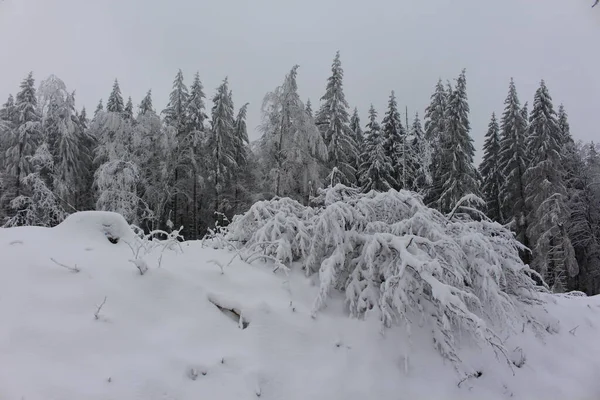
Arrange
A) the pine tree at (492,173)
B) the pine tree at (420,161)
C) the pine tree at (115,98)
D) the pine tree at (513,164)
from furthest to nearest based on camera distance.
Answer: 1. the pine tree at (115,98)
2. the pine tree at (492,173)
3. the pine tree at (513,164)
4. the pine tree at (420,161)

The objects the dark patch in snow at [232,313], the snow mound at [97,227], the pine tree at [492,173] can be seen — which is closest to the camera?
the dark patch in snow at [232,313]

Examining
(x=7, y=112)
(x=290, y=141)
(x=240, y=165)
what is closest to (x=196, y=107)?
(x=240, y=165)

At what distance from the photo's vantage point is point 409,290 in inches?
178

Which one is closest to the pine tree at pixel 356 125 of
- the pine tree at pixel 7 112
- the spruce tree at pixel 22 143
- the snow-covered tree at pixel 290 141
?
the snow-covered tree at pixel 290 141

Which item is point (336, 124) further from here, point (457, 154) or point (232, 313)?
point (232, 313)

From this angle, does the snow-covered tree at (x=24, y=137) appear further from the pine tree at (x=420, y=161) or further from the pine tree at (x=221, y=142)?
the pine tree at (x=420, y=161)

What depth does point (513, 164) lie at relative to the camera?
23922 mm

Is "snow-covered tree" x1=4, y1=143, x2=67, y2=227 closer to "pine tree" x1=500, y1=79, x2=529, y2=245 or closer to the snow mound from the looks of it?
the snow mound

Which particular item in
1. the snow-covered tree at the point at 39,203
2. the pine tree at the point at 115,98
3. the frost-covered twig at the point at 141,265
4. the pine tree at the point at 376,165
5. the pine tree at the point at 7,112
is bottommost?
the frost-covered twig at the point at 141,265

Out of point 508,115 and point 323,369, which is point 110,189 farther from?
point 508,115

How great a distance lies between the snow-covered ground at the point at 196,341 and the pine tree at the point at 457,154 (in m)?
17.6

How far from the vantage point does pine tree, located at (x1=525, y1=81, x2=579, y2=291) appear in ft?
64.7

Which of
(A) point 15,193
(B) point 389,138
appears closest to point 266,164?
(B) point 389,138

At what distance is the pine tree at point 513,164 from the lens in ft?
75.3
